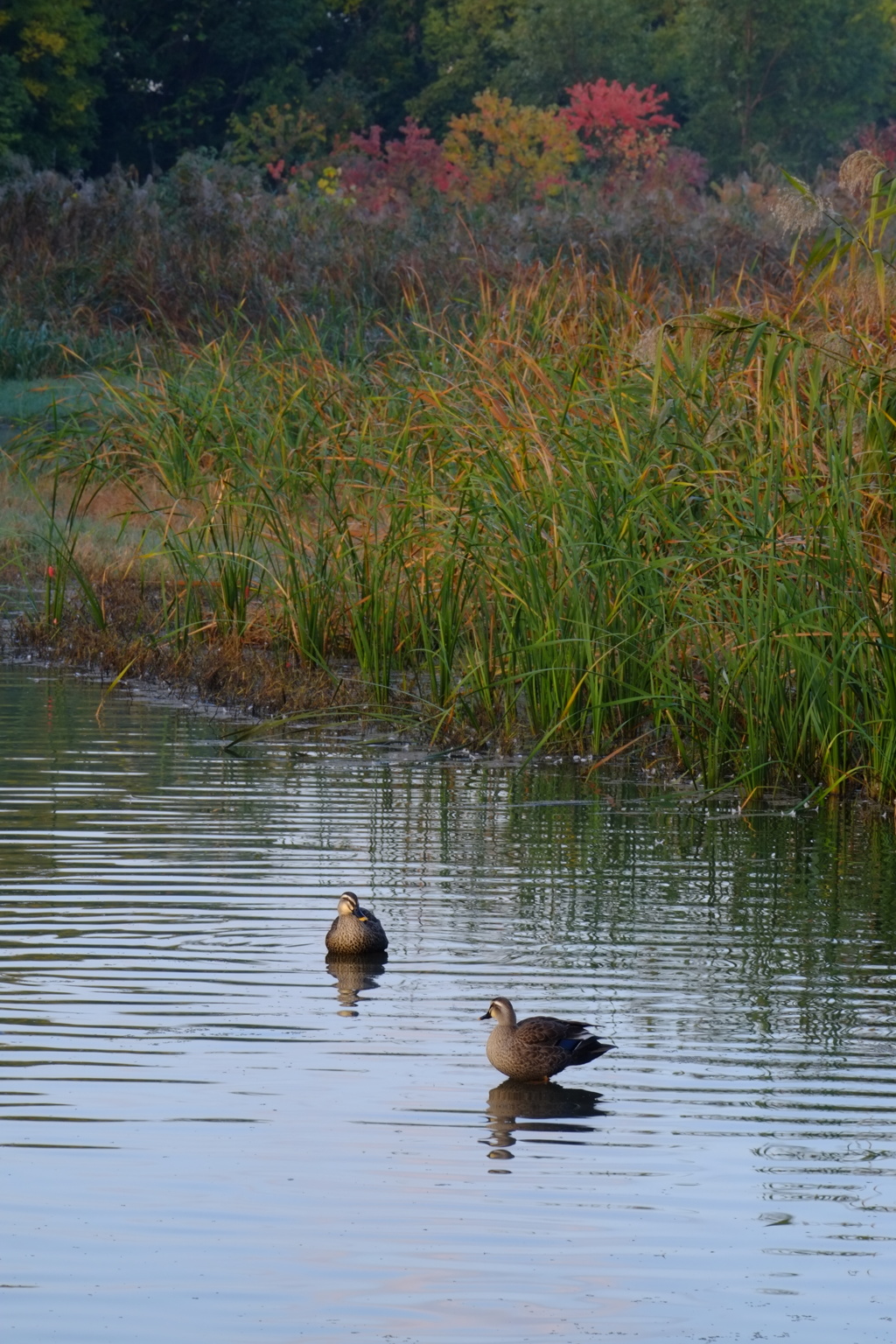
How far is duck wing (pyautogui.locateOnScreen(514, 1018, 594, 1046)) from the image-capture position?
5098 mm

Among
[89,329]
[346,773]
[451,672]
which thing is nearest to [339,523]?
[451,672]

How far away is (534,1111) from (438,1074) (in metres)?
0.28

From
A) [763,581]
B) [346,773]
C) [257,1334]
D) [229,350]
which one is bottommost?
[257,1334]

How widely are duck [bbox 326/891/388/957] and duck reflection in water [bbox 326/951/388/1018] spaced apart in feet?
0.06

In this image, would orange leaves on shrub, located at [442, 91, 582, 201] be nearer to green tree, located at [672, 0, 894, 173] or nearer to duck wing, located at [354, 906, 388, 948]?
green tree, located at [672, 0, 894, 173]

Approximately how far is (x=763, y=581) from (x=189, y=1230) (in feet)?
15.6

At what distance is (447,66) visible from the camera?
54406mm

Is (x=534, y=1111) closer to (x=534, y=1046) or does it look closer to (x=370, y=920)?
(x=534, y=1046)

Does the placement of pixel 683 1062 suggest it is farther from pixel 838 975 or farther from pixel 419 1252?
pixel 419 1252

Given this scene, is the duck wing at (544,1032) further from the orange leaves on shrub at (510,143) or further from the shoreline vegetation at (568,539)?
the orange leaves on shrub at (510,143)

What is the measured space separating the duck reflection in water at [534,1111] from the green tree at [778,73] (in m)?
49.2

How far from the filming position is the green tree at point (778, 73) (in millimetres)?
53969

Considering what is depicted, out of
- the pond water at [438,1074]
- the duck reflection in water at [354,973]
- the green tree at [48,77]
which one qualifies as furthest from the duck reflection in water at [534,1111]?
the green tree at [48,77]

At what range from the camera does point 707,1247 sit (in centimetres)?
421
